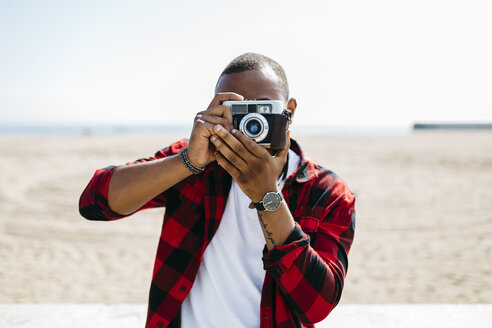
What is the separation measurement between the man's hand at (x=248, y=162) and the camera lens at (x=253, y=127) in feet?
0.25

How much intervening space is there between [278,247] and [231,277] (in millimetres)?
321

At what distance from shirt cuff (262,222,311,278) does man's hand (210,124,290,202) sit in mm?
168

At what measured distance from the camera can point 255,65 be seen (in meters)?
1.44

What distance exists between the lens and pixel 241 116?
51.3 inches

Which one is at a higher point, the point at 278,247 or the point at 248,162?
the point at 248,162

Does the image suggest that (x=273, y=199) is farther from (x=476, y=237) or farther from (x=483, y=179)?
(x=483, y=179)

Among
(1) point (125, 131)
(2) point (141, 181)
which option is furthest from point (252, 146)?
(1) point (125, 131)

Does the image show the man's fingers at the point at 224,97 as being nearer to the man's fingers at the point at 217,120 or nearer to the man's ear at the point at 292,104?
the man's fingers at the point at 217,120

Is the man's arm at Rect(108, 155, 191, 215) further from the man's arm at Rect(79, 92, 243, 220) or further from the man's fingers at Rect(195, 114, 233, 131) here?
the man's fingers at Rect(195, 114, 233, 131)

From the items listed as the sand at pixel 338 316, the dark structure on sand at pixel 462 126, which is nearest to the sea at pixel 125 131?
the dark structure on sand at pixel 462 126

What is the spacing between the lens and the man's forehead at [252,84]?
1.42 metres

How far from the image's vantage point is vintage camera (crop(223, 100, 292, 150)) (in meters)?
1.29

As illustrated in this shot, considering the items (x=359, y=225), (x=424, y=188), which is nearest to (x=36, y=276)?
(x=359, y=225)

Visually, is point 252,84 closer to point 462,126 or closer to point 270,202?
point 270,202
